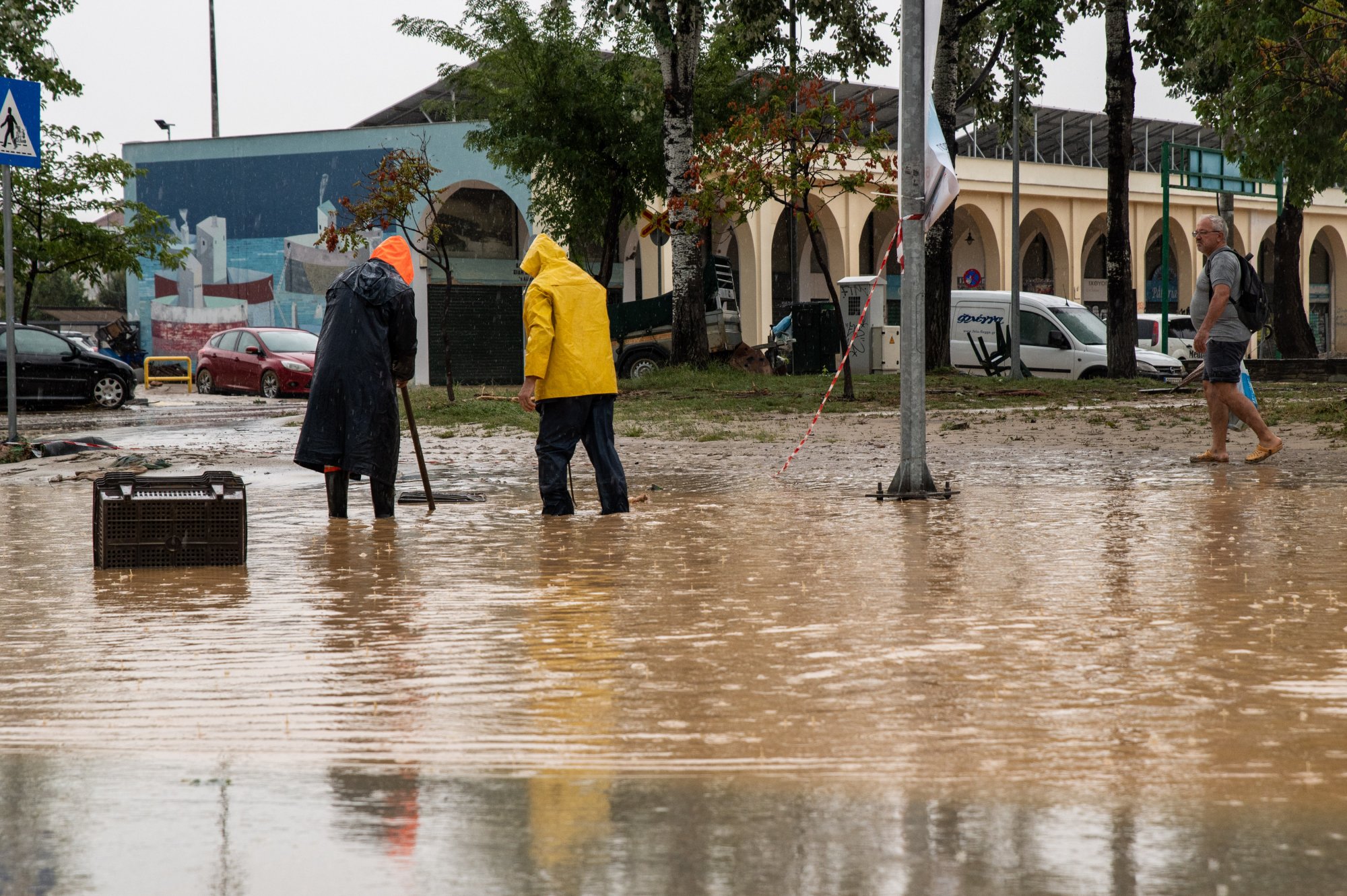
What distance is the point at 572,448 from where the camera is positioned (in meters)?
8.80

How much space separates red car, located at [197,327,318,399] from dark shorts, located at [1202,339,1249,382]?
835 inches

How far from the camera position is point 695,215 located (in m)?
24.7

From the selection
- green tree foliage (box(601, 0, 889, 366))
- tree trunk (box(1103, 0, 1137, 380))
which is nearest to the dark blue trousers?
green tree foliage (box(601, 0, 889, 366))

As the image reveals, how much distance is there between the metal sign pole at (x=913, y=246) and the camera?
927 cm

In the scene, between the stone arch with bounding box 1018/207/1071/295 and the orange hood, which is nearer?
the orange hood

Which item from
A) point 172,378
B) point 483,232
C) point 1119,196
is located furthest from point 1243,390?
point 483,232

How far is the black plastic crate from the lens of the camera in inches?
263

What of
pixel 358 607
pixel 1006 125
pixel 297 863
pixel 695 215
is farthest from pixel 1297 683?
pixel 1006 125

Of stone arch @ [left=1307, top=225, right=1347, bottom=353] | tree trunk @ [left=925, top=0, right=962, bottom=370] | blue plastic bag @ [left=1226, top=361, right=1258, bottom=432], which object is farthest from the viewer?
stone arch @ [left=1307, top=225, right=1347, bottom=353]

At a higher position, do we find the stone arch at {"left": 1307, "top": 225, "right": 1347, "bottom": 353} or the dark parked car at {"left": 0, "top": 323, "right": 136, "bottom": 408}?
the stone arch at {"left": 1307, "top": 225, "right": 1347, "bottom": 353}

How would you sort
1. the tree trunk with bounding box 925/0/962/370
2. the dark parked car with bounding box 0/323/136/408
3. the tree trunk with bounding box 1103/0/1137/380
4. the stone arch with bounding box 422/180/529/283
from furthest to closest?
the stone arch with bounding box 422/180/529/283
the tree trunk with bounding box 1103/0/1137/380
the tree trunk with bounding box 925/0/962/370
the dark parked car with bounding box 0/323/136/408

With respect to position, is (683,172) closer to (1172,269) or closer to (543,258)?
(543,258)

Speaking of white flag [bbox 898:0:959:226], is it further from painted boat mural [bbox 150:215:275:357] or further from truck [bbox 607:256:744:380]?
painted boat mural [bbox 150:215:275:357]

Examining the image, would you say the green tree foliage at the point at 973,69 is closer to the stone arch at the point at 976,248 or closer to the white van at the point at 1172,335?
the white van at the point at 1172,335
